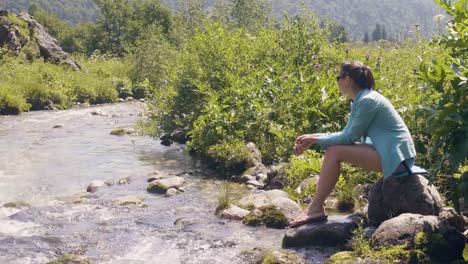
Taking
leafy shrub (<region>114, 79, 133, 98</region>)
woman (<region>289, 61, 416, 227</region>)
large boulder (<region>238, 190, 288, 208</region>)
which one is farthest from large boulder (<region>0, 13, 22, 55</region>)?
woman (<region>289, 61, 416, 227</region>)

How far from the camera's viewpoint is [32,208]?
9.75m

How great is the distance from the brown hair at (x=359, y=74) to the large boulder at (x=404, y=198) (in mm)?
1184

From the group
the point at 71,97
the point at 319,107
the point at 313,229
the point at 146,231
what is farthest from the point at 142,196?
the point at 71,97

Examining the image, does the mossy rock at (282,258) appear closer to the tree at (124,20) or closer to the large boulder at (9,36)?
the large boulder at (9,36)

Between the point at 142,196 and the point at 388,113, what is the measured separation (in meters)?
5.36

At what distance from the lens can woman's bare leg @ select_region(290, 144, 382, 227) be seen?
22.7 feet

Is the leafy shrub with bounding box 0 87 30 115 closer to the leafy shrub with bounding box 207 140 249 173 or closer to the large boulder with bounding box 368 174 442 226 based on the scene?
the leafy shrub with bounding box 207 140 249 173

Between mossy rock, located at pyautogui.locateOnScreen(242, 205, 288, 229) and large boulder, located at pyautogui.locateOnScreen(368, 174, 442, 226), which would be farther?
mossy rock, located at pyautogui.locateOnScreen(242, 205, 288, 229)

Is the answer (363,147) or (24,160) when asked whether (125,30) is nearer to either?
(24,160)

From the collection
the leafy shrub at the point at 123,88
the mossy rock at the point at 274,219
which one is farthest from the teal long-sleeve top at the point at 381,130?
the leafy shrub at the point at 123,88

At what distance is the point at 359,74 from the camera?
7.01 metres

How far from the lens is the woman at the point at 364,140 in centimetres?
665

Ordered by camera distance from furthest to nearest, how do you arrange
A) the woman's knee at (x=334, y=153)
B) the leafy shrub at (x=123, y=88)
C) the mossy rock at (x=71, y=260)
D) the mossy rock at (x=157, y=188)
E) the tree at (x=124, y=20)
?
the tree at (x=124, y=20)
the leafy shrub at (x=123, y=88)
the mossy rock at (x=157, y=188)
the woman's knee at (x=334, y=153)
the mossy rock at (x=71, y=260)

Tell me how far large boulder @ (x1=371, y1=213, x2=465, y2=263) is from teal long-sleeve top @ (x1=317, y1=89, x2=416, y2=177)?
613mm
